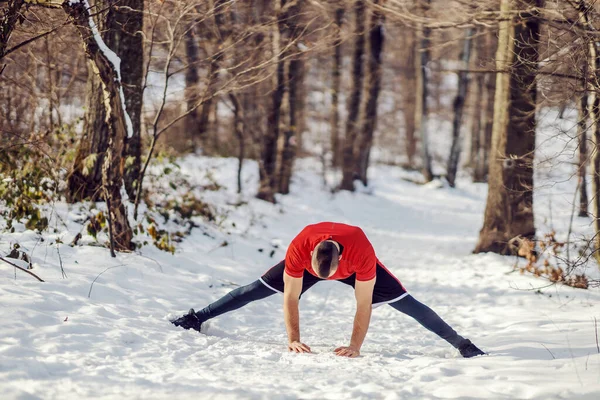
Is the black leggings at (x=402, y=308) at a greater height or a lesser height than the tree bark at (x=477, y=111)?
lesser

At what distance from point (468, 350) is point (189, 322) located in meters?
2.40

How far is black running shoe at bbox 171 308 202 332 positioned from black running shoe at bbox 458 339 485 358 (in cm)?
226

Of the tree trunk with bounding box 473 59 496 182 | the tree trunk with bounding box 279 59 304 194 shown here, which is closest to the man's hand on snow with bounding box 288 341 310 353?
the tree trunk with bounding box 279 59 304 194

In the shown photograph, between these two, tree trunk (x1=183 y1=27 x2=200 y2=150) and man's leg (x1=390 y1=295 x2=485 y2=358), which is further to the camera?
tree trunk (x1=183 y1=27 x2=200 y2=150)

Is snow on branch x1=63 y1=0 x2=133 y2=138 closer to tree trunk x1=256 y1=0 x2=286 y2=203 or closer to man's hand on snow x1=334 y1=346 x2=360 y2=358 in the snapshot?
man's hand on snow x1=334 y1=346 x2=360 y2=358

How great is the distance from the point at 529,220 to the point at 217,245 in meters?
4.88

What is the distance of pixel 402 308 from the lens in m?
4.71

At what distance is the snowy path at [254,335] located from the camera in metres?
3.64

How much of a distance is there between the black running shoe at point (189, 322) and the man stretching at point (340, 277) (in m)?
0.45

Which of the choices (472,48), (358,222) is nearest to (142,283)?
(358,222)

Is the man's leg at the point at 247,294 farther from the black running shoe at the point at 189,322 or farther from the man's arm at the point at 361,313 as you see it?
the man's arm at the point at 361,313

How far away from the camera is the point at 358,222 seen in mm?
13844

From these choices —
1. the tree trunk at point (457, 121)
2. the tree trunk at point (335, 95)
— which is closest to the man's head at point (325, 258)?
the tree trunk at point (335, 95)

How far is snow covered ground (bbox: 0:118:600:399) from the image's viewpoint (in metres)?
3.65
